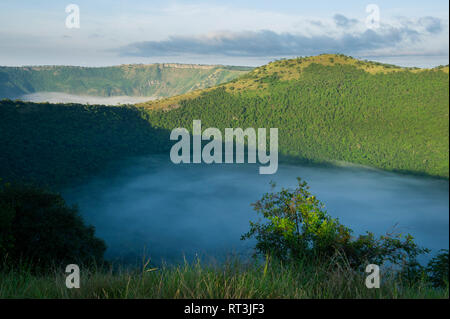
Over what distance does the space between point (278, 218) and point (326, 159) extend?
69.3 meters

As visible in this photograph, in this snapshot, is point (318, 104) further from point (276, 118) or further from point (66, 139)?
point (66, 139)

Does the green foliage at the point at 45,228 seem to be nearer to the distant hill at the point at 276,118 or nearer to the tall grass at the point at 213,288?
the tall grass at the point at 213,288

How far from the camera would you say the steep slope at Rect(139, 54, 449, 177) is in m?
61.1

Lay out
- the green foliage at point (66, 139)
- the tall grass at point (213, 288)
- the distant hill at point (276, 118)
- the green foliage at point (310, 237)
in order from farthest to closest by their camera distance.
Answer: the green foliage at point (66, 139) → the distant hill at point (276, 118) → the green foliage at point (310, 237) → the tall grass at point (213, 288)

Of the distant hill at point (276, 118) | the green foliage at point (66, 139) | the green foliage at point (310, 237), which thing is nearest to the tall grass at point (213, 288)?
the green foliage at point (310, 237)

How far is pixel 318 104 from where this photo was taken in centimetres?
9225

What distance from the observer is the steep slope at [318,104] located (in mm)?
61134

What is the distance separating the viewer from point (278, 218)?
8.70 m

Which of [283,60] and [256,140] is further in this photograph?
[283,60]

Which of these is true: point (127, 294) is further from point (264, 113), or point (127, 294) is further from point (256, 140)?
point (264, 113)

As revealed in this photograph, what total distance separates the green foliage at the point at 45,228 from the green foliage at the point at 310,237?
8925 millimetres

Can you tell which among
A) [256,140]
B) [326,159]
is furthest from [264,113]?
[326,159]

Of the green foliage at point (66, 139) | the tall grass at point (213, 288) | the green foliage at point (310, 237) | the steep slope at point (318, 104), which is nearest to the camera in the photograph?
the tall grass at point (213, 288)
